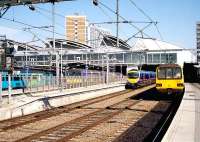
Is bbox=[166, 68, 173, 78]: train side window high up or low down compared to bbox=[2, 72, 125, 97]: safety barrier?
up

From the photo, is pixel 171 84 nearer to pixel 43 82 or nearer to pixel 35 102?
pixel 35 102

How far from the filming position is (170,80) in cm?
2817

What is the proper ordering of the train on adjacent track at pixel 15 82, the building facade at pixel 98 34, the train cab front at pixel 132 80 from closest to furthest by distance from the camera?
the train on adjacent track at pixel 15 82, the train cab front at pixel 132 80, the building facade at pixel 98 34

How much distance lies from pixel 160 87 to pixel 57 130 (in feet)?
52.4

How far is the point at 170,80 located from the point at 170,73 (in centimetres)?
58

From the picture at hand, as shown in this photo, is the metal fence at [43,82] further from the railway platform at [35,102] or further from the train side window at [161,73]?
the train side window at [161,73]

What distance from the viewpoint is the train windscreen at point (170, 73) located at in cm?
2826

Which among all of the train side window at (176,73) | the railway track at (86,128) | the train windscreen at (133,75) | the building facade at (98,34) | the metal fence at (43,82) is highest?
the building facade at (98,34)

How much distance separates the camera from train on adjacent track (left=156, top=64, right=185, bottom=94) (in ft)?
91.7

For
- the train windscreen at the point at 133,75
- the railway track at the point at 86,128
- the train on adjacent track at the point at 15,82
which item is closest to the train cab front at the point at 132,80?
the train windscreen at the point at 133,75

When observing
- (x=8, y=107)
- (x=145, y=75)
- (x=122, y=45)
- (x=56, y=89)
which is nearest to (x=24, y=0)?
(x=8, y=107)

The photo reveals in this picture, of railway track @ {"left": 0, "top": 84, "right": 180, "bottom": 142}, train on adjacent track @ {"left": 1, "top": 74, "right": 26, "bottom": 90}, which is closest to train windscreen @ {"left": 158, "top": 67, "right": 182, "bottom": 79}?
railway track @ {"left": 0, "top": 84, "right": 180, "bottom": 142}

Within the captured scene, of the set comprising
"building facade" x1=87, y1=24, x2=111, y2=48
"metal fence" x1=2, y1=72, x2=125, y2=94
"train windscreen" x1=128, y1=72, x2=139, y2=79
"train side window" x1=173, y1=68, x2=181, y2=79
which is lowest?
"metal fence" x1=2, y1=72, x2=125, y2=94

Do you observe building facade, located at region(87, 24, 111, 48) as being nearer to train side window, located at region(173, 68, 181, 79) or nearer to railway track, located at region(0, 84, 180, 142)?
train side window, located at region(173, 68, 181, 79)
